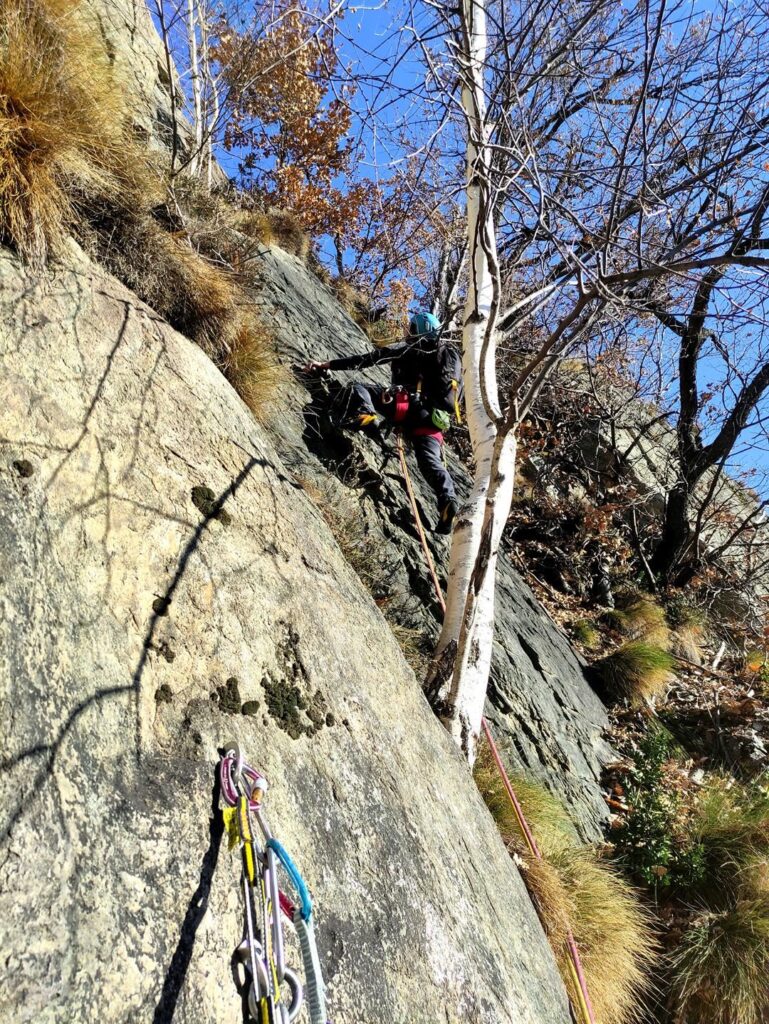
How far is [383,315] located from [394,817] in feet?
37.9

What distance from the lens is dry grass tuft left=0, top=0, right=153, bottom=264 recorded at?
3004 mm

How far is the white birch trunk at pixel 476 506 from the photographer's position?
4.30 metres

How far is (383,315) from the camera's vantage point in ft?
43.2

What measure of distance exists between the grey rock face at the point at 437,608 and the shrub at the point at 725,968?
110 cm

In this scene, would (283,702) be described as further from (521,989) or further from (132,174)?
(132,174)

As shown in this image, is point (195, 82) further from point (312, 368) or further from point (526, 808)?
point (526, 808)

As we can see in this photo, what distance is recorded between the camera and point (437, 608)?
633 centimetres

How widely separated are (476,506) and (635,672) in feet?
15.4

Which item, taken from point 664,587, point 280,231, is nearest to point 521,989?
point 664,587

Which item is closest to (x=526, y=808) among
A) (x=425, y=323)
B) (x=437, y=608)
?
(x=437, y=608)

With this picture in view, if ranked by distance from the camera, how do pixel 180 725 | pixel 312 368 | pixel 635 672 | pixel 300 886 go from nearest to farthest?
1. pixel 300 886
2. pixel 180 725
3. pixel 312 368
4. pixel 635 672

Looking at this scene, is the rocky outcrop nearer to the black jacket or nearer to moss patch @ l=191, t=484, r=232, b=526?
the black jacket

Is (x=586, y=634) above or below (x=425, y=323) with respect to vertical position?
below

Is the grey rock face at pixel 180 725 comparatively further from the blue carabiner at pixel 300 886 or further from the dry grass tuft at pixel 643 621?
the dry grass tuft at pixel 643 621
